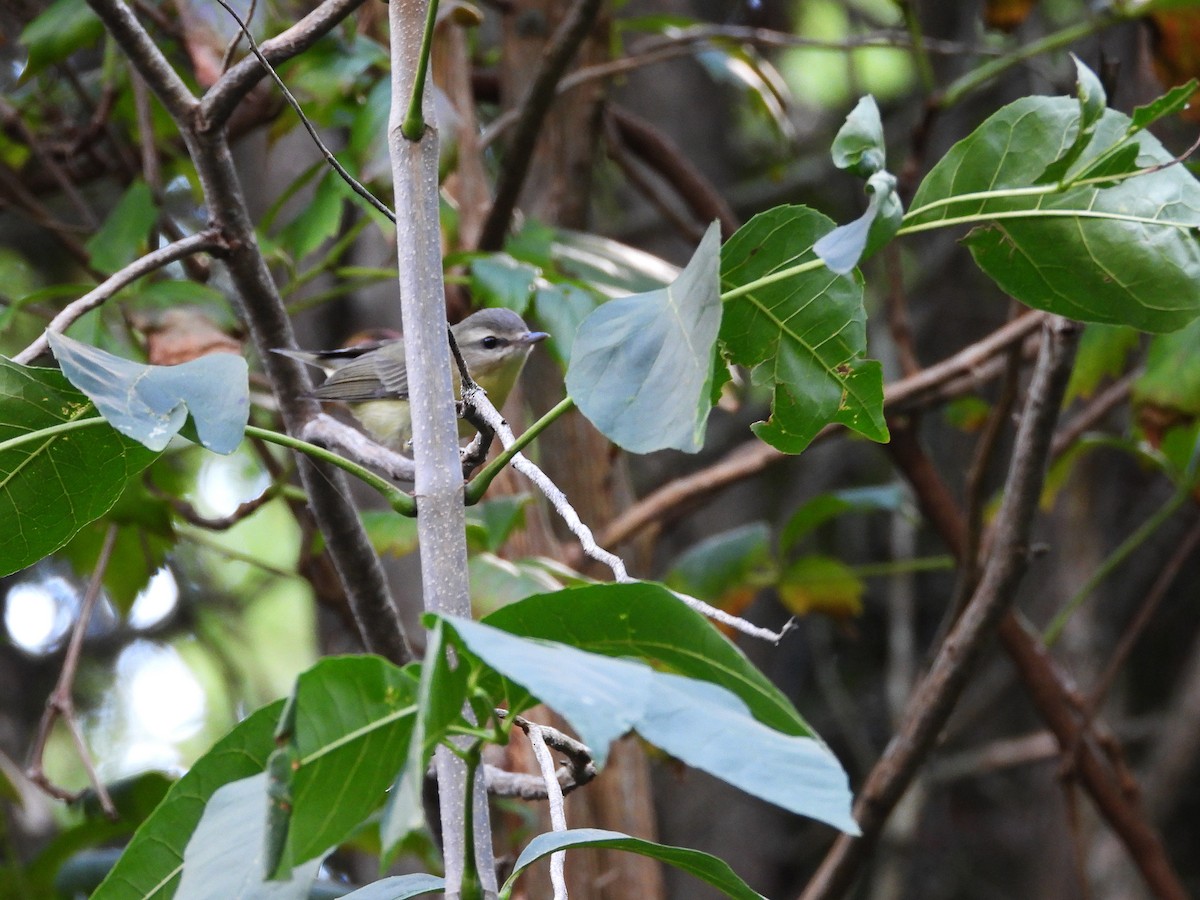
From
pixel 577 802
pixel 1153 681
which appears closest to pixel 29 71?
pixel 577 802

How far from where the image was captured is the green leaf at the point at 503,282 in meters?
2.55

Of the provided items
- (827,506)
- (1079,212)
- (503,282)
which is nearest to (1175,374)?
(827,506)

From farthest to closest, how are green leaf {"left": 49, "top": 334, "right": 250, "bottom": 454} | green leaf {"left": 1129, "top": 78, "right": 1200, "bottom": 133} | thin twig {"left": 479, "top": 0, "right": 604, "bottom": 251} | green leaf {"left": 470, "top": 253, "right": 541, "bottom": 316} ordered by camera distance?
thin twig {"left": 479, "top": 0, "right": 604, "bottom": 251}, green leaf {"left": 470, "top": 253, "right": 541, "bottom": 316}, green leaf {"left": 1129, "top": 78, "right": 1200, "bottom": 133}, green leaf {"left": 49, "top": 334, "right": 250, "bottom": 454}

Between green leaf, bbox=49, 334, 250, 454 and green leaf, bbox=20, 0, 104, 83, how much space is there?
2.02 m

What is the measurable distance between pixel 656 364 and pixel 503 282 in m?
1.67

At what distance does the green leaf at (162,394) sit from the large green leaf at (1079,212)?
62 cm

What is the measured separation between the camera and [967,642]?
256cm

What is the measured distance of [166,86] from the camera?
1.49 m

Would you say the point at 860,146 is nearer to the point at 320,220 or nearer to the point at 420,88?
the point at 420,88

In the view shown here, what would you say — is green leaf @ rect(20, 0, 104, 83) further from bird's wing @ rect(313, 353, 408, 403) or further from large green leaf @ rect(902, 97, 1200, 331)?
large green leaf @ rect(902, 97, 1200, 331)

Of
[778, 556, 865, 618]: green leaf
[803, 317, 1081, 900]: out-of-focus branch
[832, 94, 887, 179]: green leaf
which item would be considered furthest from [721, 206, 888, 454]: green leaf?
[778, 556, 865, 618]: green leaf

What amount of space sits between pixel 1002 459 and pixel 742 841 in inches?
87.5

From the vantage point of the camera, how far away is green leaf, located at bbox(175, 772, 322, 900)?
33.5 inches

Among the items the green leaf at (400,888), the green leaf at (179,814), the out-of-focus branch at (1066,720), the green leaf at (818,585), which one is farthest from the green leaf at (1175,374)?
the green leaf at (179,814)
